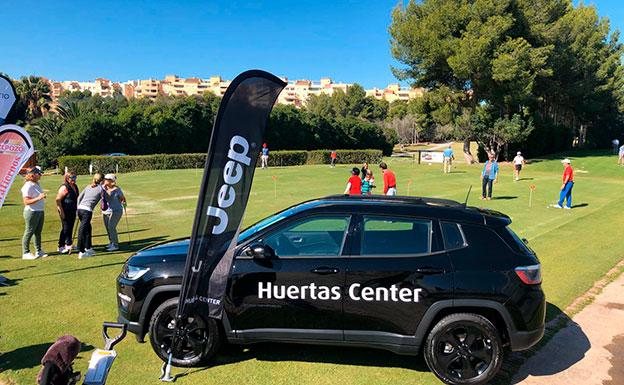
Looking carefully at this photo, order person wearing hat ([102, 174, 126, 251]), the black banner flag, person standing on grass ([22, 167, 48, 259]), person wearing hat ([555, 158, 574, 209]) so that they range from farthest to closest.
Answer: person wearing hat ([555, 158, 574, 209]) < person wearing hat ([102, 174, 126, 251]) < person standing on grass ([22, 167, 48, 259]) < the black banner flag

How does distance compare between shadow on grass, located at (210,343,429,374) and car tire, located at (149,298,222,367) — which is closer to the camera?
car tire, located at (149,298,222,367)

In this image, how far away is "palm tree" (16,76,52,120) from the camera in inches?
2679

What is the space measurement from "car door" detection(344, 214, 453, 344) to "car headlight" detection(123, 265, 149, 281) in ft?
7.32

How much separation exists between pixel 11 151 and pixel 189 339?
482cm

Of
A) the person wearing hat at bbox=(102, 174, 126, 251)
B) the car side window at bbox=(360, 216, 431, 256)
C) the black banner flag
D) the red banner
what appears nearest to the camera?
the black banner flag

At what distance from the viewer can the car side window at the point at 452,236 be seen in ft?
15.5

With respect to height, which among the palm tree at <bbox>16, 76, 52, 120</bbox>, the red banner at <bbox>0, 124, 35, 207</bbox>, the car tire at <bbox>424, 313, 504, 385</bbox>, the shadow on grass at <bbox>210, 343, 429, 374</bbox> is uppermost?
the palm tree at <bbox>16, 76, 52, 120</bbox>

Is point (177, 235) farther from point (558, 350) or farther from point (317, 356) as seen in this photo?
point (558, 350)

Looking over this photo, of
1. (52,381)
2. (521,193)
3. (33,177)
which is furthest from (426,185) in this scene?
(52,381)

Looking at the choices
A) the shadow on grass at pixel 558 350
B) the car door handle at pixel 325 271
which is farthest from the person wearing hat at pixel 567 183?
the car door handle at pixel 325 271

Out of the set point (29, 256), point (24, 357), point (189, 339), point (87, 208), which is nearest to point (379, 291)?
point (189, 339)

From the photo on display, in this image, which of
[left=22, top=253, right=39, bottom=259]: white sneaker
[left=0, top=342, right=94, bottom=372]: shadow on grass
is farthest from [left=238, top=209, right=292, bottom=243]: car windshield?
[left=22, top=253, right=39, bottom=259]: white sneaker

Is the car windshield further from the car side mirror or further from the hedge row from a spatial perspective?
the hedge row

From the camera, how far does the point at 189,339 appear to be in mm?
4934
